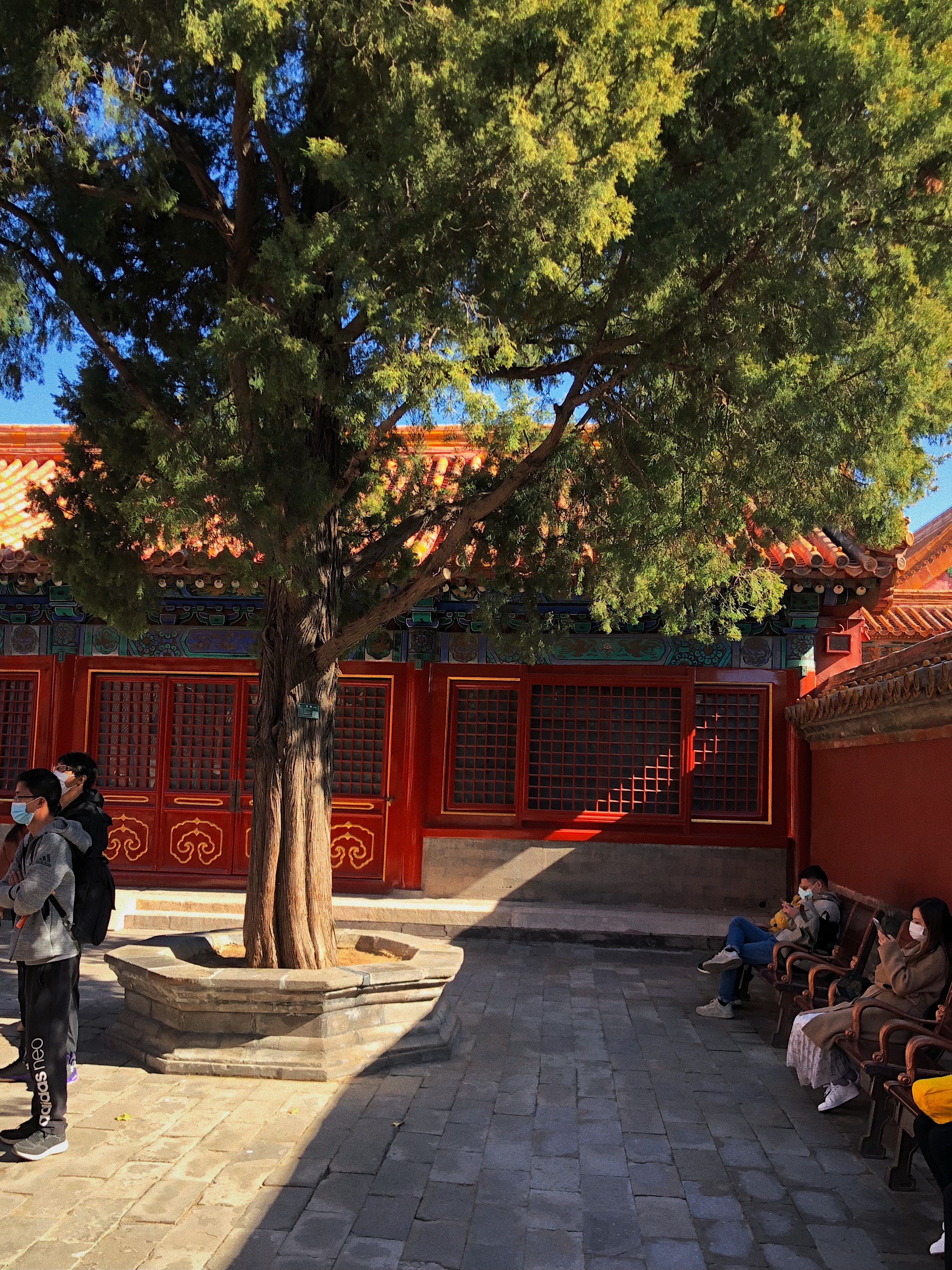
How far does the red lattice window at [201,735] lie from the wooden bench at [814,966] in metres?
6.25

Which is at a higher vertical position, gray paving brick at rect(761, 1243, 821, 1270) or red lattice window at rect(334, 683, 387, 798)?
red lattice window at rect(334, 683, 387, 798)

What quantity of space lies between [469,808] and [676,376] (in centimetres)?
600

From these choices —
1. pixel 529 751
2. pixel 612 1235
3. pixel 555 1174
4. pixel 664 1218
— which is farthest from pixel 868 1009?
pixel 529 751

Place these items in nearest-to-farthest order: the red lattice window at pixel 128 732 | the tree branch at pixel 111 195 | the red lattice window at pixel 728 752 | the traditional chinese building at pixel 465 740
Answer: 1. the tree branch at pixel 111 195
2. the traditional chinese building at pixel 465 740
3. the red lattice window at pixel 728 752
4. the red lattice window at pixel 128 732

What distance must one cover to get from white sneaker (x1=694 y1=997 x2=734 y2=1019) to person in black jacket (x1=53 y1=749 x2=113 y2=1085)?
13.8 ft

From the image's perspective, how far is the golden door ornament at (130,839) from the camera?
10898mm

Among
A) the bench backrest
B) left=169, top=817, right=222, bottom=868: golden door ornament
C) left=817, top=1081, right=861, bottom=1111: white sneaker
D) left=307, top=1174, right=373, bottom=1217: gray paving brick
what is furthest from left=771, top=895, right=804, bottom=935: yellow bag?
left=169, top=817, right=222, bottom=868: golden door ornament

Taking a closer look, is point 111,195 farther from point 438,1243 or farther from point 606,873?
point 606,873

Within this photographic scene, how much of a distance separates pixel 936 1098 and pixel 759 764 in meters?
6.78

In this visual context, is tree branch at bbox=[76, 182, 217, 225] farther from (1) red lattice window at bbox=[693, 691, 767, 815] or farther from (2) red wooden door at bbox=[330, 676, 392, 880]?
(1) red lattice window at bbox=[693, 691, 767, 815]

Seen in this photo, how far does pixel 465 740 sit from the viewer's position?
1070 cm

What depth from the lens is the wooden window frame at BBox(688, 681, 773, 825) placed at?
1021 cm

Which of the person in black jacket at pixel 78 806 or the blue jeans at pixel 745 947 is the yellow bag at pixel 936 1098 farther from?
the person in black jacket at pixel 78 806

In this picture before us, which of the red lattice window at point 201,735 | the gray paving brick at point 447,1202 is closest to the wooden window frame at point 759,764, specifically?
the red lattice window at point 201,735
